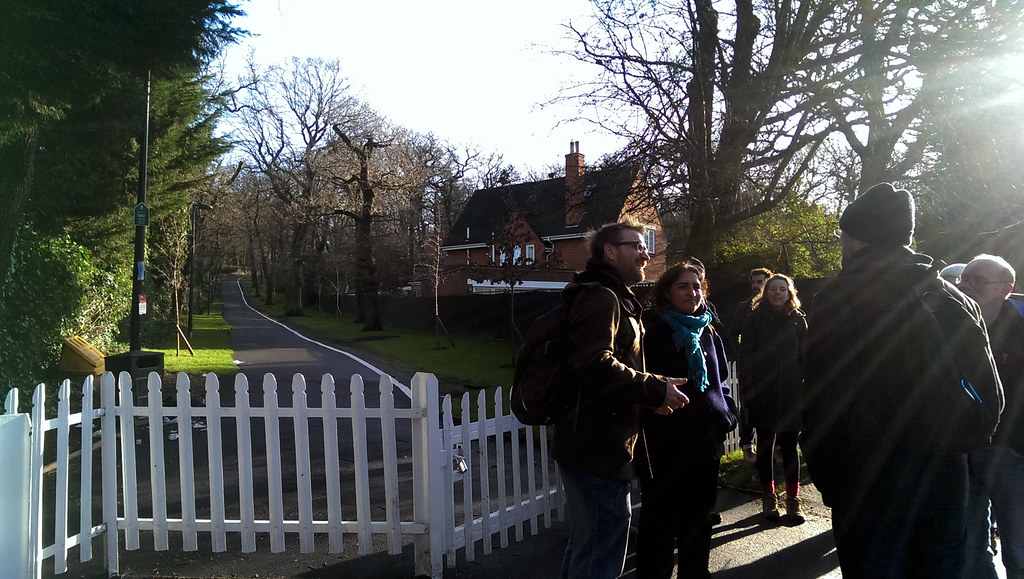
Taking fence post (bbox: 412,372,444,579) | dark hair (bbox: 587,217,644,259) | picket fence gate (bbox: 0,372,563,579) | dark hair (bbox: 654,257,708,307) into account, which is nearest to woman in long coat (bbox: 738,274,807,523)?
dark hair (bbox: 654,257,708,307)

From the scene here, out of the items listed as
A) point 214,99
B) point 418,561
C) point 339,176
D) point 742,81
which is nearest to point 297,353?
point 214,99

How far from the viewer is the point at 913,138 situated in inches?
340

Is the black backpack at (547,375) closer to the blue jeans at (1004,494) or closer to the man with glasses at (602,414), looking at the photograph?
the man with glasses at (602,414)

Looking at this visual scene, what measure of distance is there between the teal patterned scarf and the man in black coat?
3.57 feet

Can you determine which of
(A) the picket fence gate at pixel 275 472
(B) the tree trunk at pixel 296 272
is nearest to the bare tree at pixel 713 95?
(A) the picket fence gate at pixel 275 472

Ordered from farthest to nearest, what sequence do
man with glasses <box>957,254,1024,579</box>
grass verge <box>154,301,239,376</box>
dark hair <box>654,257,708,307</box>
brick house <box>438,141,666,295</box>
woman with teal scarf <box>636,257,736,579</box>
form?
grass verge <box>154,301,239,376</box>
brick house <box>438,141,666,295</box>
dark hair <box>654,257,708,307</box>
woman with teal scarf <box>636,257,736,579</box>
man with glasses <box>957,254,1024,579</box>

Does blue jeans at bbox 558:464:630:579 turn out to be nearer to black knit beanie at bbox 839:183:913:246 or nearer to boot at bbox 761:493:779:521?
black knit beanie at bbox 839:183:913:246

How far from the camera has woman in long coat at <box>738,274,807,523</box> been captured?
5043 mm

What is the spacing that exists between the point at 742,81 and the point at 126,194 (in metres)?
15.4

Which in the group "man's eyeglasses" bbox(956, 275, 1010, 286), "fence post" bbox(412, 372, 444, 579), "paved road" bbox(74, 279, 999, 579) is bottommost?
"paved road" bbox(74, 279, 999, 579)

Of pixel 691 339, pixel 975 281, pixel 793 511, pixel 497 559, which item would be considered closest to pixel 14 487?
pixel 497 559

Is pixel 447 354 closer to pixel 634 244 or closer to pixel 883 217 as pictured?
pixel 634 244

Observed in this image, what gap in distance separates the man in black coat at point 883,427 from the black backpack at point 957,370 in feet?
0.11

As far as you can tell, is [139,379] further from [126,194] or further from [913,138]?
[913,138]
